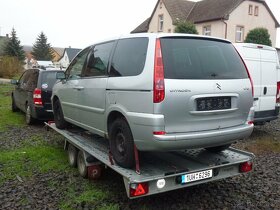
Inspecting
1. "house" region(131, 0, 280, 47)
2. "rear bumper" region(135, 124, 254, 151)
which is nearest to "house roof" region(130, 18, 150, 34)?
"house" region(131, 0, 280, 47)

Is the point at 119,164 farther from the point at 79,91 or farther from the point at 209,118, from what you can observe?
the point at 79,91

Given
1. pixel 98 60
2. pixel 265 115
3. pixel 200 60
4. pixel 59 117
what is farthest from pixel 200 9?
pixel 200 60

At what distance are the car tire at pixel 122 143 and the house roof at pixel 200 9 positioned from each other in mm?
33006

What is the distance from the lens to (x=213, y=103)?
4.03 m

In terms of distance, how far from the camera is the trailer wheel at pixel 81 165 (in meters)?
5.13

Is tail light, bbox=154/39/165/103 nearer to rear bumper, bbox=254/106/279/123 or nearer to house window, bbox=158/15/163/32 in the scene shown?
rear bumper, bbox=254/106/279/123

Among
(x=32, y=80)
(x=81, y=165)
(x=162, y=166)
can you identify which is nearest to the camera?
(x=162, y=166)

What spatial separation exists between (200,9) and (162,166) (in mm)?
38609

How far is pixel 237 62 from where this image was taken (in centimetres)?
457

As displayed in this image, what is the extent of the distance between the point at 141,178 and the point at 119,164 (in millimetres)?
598

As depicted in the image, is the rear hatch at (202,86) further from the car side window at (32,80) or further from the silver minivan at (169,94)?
the car side window at (32,80)

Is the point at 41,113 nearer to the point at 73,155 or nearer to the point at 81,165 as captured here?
the point at 73,155

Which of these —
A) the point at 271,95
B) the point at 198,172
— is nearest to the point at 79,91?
the point at 198,172

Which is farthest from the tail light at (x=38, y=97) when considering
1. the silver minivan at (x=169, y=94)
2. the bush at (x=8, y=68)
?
the bush at (x=8, y=68)
